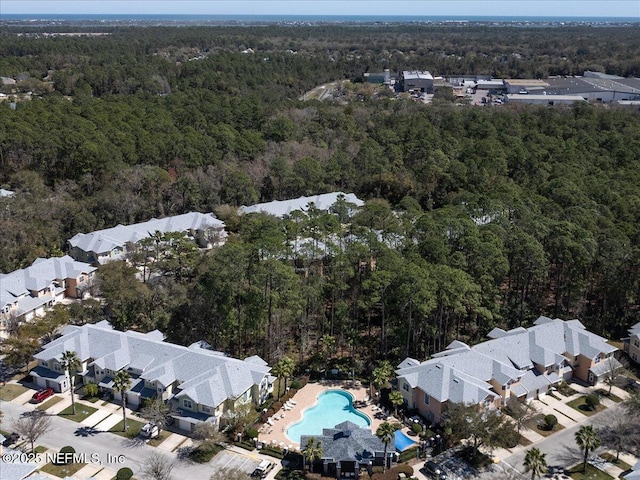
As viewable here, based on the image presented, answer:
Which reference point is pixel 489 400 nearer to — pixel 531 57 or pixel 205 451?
pixel 205 451

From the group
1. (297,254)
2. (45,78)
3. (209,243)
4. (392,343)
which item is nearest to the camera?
(392,343)

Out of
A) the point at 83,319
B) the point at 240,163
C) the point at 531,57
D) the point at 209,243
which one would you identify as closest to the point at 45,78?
the point at 240,163

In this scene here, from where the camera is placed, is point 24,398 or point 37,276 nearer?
point 24,398

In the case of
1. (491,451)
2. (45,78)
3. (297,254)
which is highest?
(45,78)

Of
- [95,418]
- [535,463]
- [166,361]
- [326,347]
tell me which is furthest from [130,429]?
[535,463]

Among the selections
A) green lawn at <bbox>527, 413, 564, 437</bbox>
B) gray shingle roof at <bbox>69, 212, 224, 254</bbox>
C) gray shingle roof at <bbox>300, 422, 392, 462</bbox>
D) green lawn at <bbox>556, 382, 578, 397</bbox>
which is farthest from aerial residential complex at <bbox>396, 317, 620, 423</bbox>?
gray shingle roof at <bbox>69, 212, 224, 254</bbox>

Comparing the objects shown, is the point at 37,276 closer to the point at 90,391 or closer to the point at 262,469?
the point at 90,391
